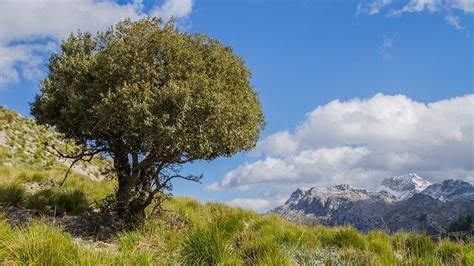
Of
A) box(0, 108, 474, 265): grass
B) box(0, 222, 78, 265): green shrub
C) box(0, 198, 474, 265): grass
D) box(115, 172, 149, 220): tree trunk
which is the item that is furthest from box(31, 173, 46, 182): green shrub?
box(0, 222, 78, 265): green shrub

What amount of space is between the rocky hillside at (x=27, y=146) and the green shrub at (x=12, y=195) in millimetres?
10222

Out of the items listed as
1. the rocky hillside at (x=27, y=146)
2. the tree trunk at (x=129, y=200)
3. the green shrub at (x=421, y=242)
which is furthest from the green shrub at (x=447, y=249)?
the rocky hillside at (x=27, y=146)

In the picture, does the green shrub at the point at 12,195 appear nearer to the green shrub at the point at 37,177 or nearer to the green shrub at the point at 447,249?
the green shrub at the point at 37,177

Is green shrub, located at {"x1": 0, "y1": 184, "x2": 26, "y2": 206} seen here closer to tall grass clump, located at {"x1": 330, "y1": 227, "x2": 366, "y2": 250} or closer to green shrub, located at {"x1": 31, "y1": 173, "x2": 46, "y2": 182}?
green shrub, located at {"x1": 31, "y1": 173, "x2": 46, "y2": 182}

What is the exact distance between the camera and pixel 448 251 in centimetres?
1695

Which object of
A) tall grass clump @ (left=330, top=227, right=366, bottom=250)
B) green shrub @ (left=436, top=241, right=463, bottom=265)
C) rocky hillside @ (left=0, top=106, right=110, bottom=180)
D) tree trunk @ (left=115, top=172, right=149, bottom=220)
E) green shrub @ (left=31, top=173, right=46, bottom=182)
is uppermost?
rocky hillside @ (left=0, top=106, right=110, bottom=180)

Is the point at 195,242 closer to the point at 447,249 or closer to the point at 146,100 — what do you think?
the point at 146,100

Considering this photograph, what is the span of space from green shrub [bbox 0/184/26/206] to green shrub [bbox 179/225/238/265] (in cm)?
1390

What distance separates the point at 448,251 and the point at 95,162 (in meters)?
41.6

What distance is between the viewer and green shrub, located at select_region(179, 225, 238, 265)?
1220cm

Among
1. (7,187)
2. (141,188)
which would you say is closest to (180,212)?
(141,188)

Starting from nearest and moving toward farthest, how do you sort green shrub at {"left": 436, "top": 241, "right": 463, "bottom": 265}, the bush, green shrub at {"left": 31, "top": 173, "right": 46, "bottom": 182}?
green shrub at {"left": 436, "top": 241, "right": 463, "bottom": 265}
the bush
green shrub at {"left": 31, "top": 173, "right": 46, "bottom": 182}

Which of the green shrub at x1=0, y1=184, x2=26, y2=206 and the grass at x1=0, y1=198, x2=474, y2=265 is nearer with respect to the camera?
the grass at x1=0, y1=198, x2=474, y2=265

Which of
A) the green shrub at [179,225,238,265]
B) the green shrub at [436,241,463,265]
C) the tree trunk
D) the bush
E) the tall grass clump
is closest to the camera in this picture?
the green shrub at [179,225,238,265]
